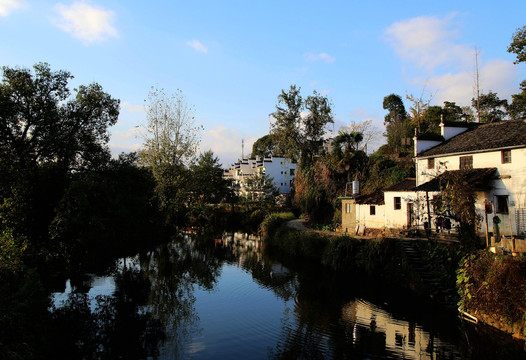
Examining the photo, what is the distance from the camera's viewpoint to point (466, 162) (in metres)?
24.7

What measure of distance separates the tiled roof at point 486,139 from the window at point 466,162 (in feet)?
1.89

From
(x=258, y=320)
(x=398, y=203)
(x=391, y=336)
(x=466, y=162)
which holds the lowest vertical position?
(x=391, y=336)

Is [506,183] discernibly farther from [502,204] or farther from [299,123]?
[299,123]

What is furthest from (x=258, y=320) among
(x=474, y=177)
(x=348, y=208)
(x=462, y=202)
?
(x=348, y=208)

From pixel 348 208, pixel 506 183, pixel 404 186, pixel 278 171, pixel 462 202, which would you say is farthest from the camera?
pixel 278 171

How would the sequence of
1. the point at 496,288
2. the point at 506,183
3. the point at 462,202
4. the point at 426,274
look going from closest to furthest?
1. the point at 496,288
2. the point at 462,202
3. the point at 426,274
4. the point at 506,183

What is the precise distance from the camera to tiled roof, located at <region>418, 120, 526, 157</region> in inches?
878

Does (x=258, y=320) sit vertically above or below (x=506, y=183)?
below

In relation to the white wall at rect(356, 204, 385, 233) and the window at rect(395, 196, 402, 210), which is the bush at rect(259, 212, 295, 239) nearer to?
the white wall at rect(356, 204, 385, 233)

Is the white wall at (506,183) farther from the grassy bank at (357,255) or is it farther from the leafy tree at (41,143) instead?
the leafy tree at (41,143)

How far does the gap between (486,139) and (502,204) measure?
16.2ft

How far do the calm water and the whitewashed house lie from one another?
7728mm

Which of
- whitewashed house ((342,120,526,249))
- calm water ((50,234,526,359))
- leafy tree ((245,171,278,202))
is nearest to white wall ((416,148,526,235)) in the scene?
whitewashed house ((342,120,526,249))

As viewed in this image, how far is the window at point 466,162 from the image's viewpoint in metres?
24.2
